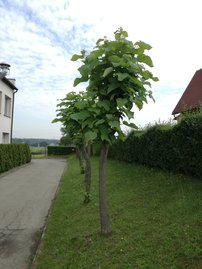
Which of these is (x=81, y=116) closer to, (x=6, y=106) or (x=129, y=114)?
(x=129, y=114)

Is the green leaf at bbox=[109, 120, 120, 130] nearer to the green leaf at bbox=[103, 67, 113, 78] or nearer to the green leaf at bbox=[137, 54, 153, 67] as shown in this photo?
the green leaf at bbox=[103, 67, 113, 78]

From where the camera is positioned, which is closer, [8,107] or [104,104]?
[104,104]

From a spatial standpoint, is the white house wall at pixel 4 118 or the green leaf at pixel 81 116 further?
the white house wall at pixel 4 118

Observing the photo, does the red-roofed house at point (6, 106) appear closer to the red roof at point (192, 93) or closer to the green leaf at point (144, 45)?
the red roof at point (192, 93)

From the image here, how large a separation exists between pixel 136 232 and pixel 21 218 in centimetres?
402

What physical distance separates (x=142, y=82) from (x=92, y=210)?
3724mm

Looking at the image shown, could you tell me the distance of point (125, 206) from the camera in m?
7.70

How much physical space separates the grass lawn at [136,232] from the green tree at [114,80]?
164 centimetres

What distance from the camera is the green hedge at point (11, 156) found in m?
20.0

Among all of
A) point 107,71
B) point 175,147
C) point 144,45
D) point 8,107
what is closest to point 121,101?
point 107,71

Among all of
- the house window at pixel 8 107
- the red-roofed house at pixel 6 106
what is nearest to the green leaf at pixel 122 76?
the red-roofed house at pixel 6 106

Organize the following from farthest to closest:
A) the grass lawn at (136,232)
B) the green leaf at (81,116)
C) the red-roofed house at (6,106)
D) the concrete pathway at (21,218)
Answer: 1. the red-roofed house at (6,106)
2. the concrete pathway at (21,218)
3. the green leaf at (81,116)
4. the grass lawn at (136,232)

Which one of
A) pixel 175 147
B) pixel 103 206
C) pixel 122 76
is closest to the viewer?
pixel 122 76

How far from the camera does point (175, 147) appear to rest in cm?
983
